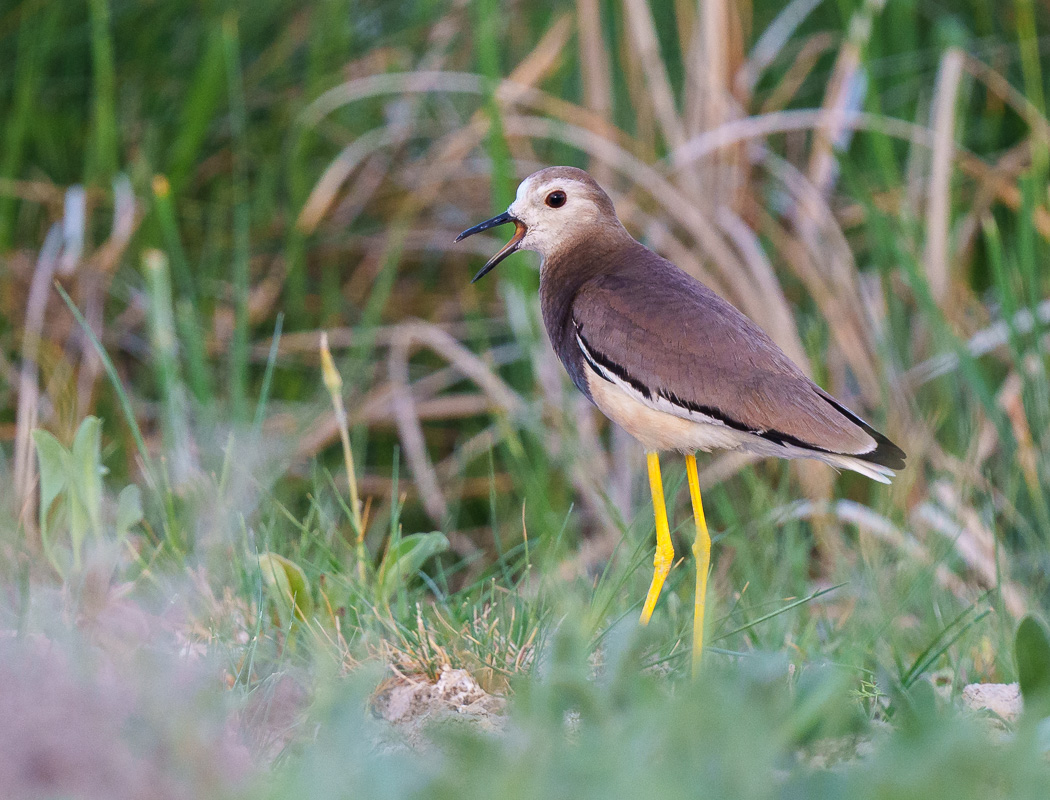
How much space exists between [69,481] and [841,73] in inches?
143

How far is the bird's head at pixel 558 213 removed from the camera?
2627 millimetres

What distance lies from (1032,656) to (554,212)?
1.37m

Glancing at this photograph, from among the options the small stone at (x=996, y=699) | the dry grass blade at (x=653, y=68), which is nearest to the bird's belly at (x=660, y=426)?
the small stone at (x=996, y=699)

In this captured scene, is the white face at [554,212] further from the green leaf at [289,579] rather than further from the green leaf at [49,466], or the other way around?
the green leaf at [49,466]

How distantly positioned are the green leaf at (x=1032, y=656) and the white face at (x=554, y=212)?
128 centimetres

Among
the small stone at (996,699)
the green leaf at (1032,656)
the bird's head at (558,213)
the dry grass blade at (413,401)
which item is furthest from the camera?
the dry grass blade at (413,401)

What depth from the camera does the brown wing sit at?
2209mm

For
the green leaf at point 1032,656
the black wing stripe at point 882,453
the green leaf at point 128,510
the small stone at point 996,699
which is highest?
the green leaf at point 128,510

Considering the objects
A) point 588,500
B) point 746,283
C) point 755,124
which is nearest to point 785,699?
point 588,500

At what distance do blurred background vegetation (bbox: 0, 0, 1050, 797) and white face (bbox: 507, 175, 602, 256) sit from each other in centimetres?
58

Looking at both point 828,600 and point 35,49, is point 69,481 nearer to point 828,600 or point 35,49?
point 828,600

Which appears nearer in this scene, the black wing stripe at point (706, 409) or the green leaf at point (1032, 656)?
the green leaf at point (1032, 656)

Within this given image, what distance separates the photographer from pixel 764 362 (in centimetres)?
228

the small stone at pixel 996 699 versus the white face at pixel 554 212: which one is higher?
the white face at pixel 554 212
